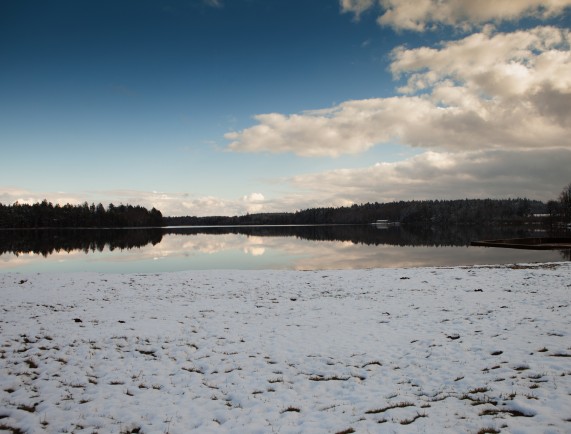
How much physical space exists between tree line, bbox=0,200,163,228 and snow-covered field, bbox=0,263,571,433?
184023mm

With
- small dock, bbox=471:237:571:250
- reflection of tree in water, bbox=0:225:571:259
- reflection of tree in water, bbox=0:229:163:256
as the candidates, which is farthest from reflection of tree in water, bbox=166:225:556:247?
reflection of tree in water, bbox=0:229:163:256

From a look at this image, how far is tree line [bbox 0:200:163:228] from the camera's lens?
164 m

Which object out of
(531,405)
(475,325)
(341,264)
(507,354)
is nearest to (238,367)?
(531,405)

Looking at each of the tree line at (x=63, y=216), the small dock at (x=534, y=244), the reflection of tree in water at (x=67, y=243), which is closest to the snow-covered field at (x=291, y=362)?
the small dock at (x=534, y=244)

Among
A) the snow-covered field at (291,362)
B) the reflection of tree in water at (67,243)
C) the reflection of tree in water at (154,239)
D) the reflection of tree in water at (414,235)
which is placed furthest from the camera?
the reflection of tree in water at (414,235)

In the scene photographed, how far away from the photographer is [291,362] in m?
9.78

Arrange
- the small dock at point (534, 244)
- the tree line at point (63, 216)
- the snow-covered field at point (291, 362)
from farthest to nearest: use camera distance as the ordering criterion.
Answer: the tree line at point (63, 216) < the small dock at point (534, 244) < the snow-covered field at point (291, 362)

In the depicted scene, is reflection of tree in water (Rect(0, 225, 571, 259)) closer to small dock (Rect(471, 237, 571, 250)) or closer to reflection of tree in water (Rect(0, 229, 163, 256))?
reflection of tree in water (Rect(0, 229, 163, 256))

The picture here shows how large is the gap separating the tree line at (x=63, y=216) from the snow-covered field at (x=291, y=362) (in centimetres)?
18402

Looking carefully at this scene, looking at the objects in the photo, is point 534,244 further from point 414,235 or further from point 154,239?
point 154,239

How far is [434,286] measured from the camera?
772 inches

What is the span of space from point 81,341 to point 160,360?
3.31 metres

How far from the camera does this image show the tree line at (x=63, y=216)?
540ft

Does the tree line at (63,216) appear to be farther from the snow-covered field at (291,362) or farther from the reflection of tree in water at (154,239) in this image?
the snow-covered field at (291,362)
